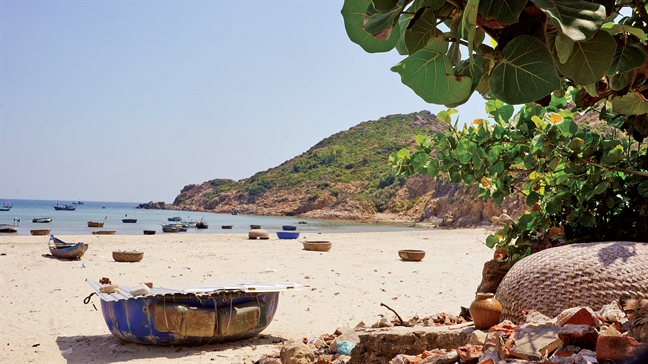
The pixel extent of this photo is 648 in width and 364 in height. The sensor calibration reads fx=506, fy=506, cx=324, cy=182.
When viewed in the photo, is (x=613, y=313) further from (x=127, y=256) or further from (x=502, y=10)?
(x=127, y=256)

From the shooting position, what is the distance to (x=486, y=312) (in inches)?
154

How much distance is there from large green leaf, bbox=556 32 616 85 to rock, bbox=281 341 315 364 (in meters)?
4.17

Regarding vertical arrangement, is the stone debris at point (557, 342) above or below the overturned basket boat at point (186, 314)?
above

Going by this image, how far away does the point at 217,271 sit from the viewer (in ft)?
43.1

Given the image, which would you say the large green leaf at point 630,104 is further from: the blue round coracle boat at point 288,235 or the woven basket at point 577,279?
the blue round coracle boat at point 288,235

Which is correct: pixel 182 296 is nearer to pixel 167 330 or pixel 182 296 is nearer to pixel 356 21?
pixel 167 330

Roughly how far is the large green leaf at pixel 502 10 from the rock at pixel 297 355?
423 cm

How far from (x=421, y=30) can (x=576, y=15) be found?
279 millimetres

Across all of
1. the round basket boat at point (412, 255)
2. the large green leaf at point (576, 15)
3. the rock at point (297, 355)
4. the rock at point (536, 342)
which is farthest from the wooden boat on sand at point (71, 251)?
the large green leaf at point (576, 15)

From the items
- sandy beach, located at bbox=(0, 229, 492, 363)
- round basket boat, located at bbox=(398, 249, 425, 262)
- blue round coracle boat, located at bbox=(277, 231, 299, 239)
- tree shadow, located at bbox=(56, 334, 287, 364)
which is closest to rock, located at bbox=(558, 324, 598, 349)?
sandy beach, located at bbox=(0, 229, 492, 363)

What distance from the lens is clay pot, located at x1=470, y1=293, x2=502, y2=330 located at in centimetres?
390

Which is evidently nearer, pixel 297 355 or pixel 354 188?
pixel 297 355

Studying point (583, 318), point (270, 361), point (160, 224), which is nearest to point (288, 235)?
point (270, 361)

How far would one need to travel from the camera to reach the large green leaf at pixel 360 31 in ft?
3.17
